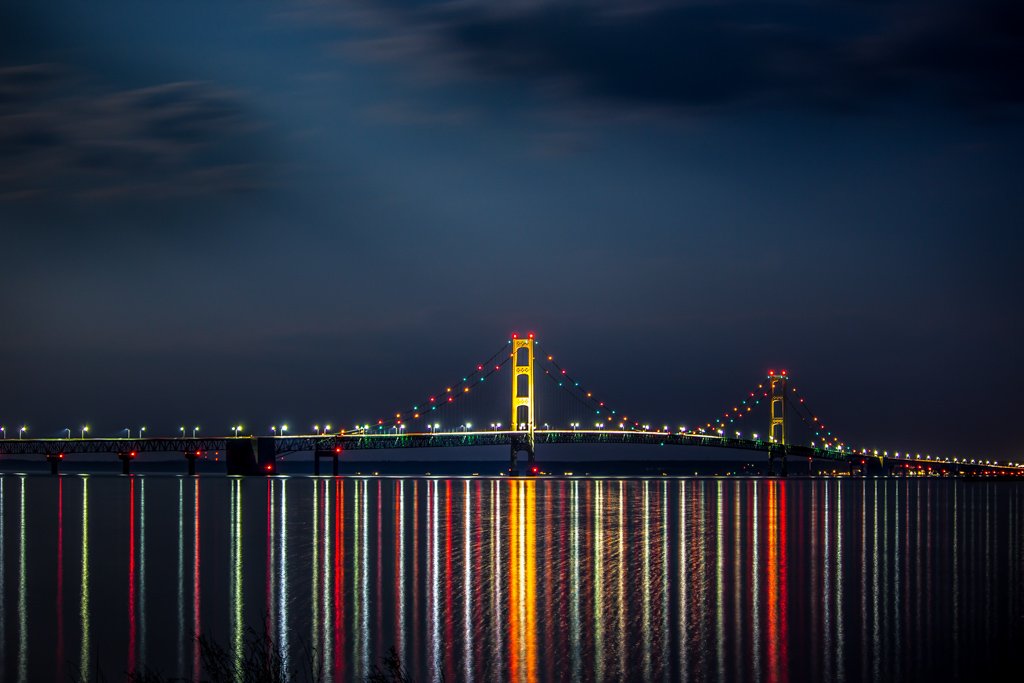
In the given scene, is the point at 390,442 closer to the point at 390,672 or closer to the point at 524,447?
the point at 524,447

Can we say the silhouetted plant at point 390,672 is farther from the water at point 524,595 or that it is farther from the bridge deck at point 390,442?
the bridge deck at point 390,442

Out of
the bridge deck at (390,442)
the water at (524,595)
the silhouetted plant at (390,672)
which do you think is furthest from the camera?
the bridge deck at (390,442)

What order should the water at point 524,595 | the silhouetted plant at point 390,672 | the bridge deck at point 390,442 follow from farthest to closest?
1. the bridge deck at point 390,442
2. the water at point 524,595
3. the silhouetted plant at point 390,672

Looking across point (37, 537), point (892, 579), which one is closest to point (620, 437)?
point (37, 537)

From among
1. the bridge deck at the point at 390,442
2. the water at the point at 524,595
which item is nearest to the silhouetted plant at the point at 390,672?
the water at the point at 524,595

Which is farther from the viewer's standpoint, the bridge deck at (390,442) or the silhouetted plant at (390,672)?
the bridge deck at (390,442)

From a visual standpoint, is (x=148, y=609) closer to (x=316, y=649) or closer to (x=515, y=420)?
(x=316, y=649)

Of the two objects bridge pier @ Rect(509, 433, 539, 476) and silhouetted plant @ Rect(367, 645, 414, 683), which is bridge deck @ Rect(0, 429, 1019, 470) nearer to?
bridge pier @ Rect(509, 433, 539, 476)

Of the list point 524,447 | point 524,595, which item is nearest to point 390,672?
point 524,595

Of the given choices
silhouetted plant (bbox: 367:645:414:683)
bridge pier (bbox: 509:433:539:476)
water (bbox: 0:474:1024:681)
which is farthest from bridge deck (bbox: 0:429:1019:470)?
silhouetted plant (bbox: 367:645:414:683)
